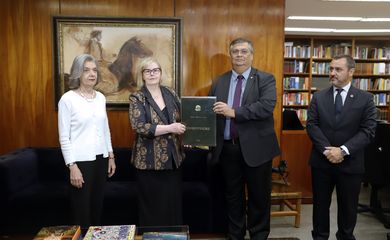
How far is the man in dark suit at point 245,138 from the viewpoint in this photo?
7.86 feet

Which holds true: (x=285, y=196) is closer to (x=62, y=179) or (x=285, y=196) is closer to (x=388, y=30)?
(x=62, y=179)

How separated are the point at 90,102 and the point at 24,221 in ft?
4.30

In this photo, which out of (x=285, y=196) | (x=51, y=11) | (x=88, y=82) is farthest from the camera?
(x=51, y=11)

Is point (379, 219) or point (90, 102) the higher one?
point (90, 102)

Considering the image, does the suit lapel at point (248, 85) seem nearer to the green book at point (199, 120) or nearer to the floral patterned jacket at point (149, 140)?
the green book at point (199, 120)

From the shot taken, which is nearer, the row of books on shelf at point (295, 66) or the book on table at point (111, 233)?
the book on table at point (111, 233)

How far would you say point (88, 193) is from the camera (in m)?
2.14

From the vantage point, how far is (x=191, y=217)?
2.76m

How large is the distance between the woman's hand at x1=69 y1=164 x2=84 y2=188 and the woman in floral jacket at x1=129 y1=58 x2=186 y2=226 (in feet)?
1.20

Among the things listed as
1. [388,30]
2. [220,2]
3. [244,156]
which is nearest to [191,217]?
[244,156]

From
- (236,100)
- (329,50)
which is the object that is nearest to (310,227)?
(236,100)

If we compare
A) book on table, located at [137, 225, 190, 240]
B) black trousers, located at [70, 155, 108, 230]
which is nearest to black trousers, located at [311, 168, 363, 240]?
book on table, located at [137, 225, 190, 240]

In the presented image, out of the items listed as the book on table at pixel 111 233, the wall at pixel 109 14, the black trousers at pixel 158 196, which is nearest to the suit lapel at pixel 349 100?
the wall at pixel 109 14

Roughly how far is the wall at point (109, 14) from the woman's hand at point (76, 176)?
1.27 m
